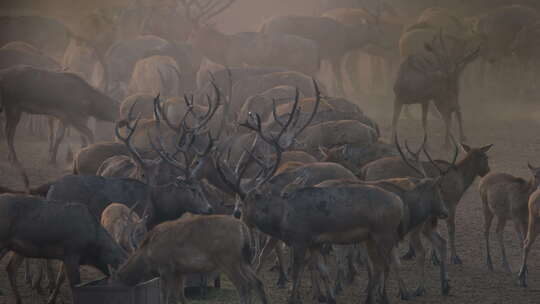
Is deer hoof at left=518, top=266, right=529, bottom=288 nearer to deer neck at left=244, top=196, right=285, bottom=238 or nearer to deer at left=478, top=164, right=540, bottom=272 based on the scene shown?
deer at left=478, top=164, right=540, bottom=272

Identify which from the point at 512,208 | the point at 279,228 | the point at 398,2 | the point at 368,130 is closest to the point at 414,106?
the point at 398,2

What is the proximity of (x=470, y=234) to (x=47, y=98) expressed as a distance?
6589 millimetres

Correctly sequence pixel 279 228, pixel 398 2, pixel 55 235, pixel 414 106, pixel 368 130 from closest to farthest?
1. pixel 55 235
2. pixel 279 228
3. pixel 368 130
4. pixel 414 106
5. pixel 398 2

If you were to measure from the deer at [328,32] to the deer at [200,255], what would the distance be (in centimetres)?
1624

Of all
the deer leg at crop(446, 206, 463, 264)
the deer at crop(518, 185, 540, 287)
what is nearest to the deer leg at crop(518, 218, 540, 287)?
the deer at crop(518, 185, 540, 287)

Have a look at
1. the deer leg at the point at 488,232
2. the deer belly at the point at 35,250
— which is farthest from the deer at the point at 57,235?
the deer leg at the point at 488,232

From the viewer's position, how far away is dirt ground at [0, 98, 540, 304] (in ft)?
30.5

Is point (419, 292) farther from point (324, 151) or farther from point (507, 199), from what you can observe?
point (324, 151)

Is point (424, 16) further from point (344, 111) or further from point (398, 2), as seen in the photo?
point (344, 111)

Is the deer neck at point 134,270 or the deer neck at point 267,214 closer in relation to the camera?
the deer neck at point 134,270

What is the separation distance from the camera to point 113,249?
8188mm

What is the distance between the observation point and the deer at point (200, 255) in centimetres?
793

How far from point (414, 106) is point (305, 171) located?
1332 centimetres

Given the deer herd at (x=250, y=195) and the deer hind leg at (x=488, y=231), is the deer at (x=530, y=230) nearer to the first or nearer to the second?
the deer herd at (x=250, y=195)
